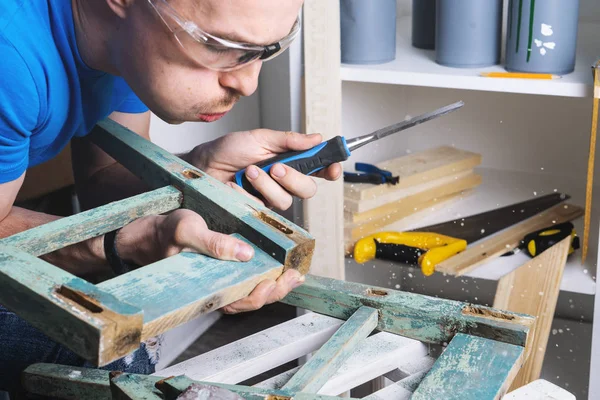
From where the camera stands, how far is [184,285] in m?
0.74

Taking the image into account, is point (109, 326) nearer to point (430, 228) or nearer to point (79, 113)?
point (79, 113)

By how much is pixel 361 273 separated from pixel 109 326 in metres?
1.40

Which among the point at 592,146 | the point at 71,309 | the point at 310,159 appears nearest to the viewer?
the point at 71,309

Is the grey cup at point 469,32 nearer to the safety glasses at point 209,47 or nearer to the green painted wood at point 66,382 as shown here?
the safety glasses at point 209,47

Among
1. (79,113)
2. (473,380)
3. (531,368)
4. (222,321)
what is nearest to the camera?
(473,380)

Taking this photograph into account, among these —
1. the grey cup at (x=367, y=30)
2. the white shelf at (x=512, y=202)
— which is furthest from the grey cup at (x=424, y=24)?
the white shelf at (x=512, y=202)

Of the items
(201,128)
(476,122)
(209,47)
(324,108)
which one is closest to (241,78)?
(209,47)

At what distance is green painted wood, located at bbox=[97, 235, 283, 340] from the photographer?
703 millimetres

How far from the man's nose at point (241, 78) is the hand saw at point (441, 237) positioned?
0.81m

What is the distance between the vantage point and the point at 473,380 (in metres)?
0.83

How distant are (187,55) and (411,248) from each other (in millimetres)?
914

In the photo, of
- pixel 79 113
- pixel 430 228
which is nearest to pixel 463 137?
pixel 430 228

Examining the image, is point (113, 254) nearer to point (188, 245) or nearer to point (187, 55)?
point (188, 245)

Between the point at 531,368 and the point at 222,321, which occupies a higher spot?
the point at 531,368
